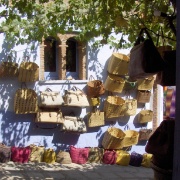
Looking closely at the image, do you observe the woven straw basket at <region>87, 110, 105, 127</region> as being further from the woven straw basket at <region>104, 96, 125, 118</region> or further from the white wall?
the white wall

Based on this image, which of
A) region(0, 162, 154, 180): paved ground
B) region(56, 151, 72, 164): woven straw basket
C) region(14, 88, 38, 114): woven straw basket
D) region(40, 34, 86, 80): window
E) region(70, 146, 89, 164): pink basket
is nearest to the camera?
region(0, 162, 154, 180): paved ground

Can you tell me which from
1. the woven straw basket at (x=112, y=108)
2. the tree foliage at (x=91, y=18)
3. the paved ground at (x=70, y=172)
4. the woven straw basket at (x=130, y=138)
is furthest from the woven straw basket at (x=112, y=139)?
the tree foliage at (x=91, y=18)

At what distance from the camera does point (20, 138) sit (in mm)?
9820

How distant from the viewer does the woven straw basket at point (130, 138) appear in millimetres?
10566

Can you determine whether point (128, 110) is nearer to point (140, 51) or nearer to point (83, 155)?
point (83, 155)

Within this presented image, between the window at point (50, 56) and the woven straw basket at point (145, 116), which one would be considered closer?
the window at point (50, 56)

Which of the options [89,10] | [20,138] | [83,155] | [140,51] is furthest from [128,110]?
[140,51]

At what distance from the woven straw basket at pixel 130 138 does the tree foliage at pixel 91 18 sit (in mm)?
2903

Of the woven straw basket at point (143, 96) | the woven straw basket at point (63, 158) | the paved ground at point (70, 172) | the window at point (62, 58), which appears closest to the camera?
the paved ground at point (70, 172)

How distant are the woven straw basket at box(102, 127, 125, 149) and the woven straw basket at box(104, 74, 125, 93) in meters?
1.10

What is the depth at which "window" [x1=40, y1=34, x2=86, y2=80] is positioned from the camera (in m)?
10.2

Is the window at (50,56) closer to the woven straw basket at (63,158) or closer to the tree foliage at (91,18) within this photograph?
the tree foliage at (91,18)

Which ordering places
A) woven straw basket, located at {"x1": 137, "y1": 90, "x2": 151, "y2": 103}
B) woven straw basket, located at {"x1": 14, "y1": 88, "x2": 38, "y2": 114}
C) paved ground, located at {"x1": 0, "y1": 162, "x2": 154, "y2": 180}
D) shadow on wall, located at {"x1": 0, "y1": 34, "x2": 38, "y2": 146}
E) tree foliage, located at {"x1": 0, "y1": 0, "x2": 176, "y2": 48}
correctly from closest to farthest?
1. tree foliage, located at {"x1": 0, "y1": 0, "x2": 176, "y2": 48}
2. paved ground, located at {"x1": 0, "y1": 162, "x2": 154, "y2": 180}
3. woven straw basket, located at {"x1": 14, "y1": 88, "x2": 38, "y2": 114}
4. shadow on wall, located at {"x1": 0, "y1": 34, "x2": 38, "y2": 146}
5. woven straw basket, located at {"x1": 137, "y1": 90, "x2": 151, "y2": 103}

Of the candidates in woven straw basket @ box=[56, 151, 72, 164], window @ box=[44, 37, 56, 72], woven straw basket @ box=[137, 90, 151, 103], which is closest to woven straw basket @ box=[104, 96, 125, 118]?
woven straw basket @ box=[137, 90, 151, 103]
